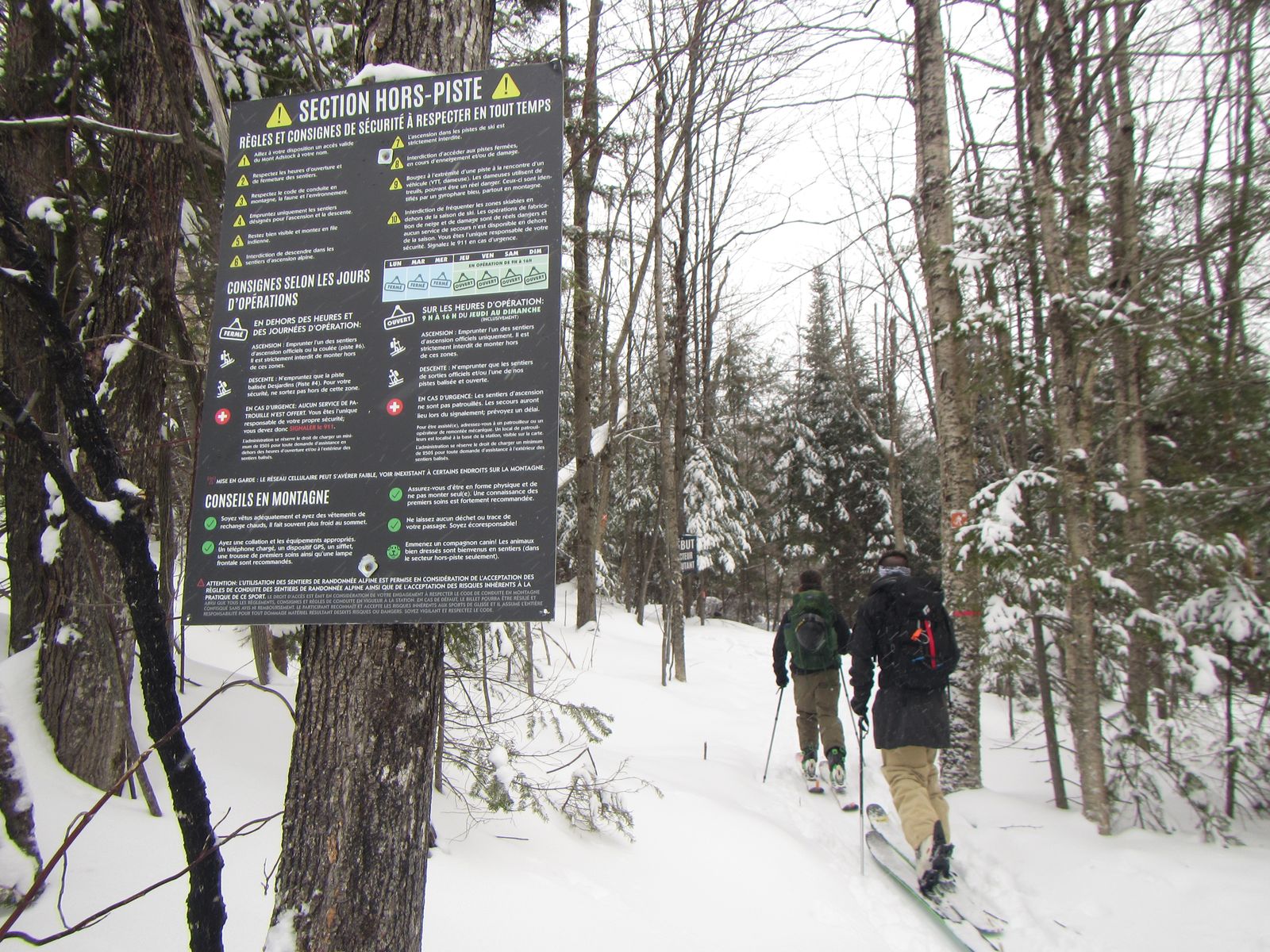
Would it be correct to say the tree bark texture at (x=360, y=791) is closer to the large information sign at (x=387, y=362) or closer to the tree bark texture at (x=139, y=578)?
the large information sign at (x=387, y=362)

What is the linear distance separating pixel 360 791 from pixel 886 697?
13.6 feet

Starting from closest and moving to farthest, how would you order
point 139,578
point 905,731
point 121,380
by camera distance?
point 139,578, point 121,380, point 905,731

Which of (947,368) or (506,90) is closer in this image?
(506,90)

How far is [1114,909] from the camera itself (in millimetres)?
4277

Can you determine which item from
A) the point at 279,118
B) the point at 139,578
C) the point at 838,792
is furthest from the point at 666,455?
the point at 139,578

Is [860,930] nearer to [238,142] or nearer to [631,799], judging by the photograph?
[631,799]

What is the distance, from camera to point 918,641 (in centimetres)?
529

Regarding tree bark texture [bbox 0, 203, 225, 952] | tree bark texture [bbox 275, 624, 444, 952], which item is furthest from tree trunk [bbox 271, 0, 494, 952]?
tree bark texture [bbox 0, 203, 225, 952]

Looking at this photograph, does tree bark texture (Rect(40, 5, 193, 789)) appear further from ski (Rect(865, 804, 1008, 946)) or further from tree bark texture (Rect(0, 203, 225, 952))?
ski (Rect(865, 804, 1008, 946))

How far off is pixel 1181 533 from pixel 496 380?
542cm

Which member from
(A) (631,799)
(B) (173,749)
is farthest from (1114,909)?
(B) (173,749)

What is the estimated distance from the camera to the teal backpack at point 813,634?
23.2 feet

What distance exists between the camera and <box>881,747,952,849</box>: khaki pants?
4.87m

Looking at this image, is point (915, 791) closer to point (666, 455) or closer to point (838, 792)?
point (838, 792)
